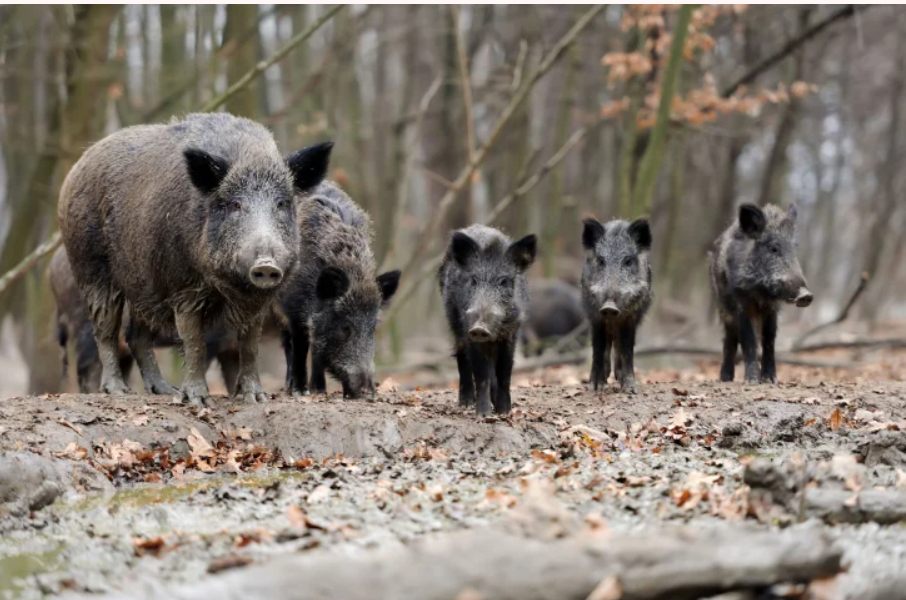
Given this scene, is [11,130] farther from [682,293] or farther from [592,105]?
[682,293]

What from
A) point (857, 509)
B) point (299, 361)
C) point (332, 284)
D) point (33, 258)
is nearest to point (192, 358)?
point (332, 284)

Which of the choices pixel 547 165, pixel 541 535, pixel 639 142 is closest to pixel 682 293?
pixel 639 142

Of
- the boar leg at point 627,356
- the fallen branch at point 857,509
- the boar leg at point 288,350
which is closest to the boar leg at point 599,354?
the boar leg at point 627,356

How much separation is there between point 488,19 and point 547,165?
28.7 feet

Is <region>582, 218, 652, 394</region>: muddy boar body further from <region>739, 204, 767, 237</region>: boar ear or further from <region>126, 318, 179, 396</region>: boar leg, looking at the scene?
<region>126, 318, 179, 396</region>: boar leg

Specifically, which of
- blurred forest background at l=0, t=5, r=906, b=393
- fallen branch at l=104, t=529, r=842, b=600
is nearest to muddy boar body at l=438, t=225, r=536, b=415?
blurred forest background at l=0, t=5, r=906, b=393

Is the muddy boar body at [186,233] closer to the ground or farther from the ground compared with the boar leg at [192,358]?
farther from the ground

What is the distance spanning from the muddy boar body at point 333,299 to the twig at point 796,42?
29.3 feet

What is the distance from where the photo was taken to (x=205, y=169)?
843 cm

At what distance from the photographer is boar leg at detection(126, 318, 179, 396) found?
9945mm

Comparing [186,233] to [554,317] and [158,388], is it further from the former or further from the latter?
[554,317]

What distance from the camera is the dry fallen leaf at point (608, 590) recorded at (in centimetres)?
405

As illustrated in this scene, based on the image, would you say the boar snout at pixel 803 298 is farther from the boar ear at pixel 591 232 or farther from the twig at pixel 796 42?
the twig at pixel 796 42

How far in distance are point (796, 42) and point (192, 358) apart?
11355 millimetres
